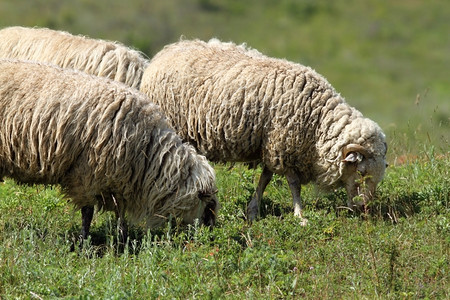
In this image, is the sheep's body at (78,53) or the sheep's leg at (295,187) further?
the sheep's body at (78,53)

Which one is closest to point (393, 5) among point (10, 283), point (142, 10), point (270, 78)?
point (142, 10)

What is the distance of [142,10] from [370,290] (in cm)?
4222

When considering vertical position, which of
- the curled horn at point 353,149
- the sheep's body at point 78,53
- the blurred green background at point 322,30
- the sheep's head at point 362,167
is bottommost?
the blurred green background at point 322,30

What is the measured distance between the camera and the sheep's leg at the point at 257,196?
8109 mm

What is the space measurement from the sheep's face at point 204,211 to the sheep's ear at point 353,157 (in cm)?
155

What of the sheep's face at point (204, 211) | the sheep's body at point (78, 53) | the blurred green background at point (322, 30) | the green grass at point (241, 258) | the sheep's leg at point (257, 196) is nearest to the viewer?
the green grass at point (241, 258)

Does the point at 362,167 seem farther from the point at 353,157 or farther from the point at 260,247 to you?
the point at 260,247

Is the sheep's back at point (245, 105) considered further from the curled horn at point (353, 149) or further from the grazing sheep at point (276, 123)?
the curled horn at point (353, 149)

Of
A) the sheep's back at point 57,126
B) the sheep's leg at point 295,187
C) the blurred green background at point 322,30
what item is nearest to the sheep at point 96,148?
the sheep's back at point 57,126

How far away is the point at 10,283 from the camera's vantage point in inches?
221

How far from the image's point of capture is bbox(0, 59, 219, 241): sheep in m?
6.55

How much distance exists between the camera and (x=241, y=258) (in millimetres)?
6031

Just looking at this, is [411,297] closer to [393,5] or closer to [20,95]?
[20,95]

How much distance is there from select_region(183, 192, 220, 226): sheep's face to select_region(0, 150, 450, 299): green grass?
206 millimetres
